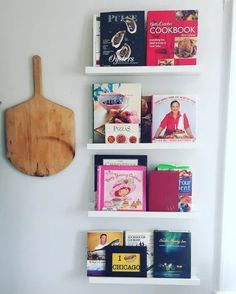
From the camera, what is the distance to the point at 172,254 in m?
1.37

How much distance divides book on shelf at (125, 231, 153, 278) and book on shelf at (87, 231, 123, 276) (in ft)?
0.12

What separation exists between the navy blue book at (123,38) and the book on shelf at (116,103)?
0.33 ft

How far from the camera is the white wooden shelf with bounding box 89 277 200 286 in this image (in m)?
1.36

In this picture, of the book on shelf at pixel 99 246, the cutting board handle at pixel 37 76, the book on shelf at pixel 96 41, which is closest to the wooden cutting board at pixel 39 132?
the cutting board handle at pixel 37 76

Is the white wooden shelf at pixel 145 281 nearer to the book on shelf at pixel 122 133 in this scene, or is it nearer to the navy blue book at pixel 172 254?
the navy blue book at pixel 172 254

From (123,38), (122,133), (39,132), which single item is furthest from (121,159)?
(123,38)

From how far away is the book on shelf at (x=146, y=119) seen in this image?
1335 mm

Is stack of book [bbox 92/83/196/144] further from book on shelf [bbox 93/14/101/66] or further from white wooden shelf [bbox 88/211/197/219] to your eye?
white wooden shelf [bbox 88/211/197/219]

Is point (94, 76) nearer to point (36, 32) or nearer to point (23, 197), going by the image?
point (36, 32)

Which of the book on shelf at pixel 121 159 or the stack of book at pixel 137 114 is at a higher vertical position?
the stack of book at pixel 137 114

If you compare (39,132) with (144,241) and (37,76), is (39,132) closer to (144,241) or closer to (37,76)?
(37,76)

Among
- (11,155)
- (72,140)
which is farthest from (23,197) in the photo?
(72,140)

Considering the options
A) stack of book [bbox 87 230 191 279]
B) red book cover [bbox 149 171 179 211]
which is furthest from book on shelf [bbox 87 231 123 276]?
red book cover [bbox 149 171 179 211]

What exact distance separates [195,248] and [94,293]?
53 centimetres
